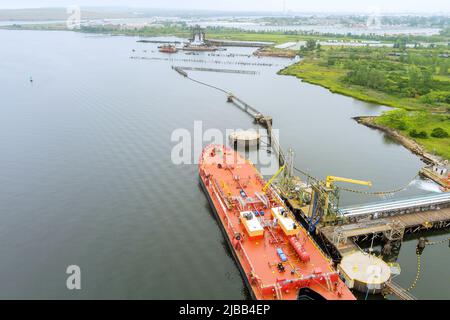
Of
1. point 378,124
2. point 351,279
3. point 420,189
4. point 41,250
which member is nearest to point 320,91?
point 378,124

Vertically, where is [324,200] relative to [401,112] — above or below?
below

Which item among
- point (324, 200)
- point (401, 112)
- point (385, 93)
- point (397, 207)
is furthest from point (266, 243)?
point (385, 93)

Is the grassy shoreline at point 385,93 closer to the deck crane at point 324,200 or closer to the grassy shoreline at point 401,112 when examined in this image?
the grassy shoreline at point 401,112

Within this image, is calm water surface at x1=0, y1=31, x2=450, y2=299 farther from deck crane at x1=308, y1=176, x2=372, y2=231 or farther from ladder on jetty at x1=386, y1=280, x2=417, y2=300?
deck crane at x1=308, y1=176, x2=372, y2=231

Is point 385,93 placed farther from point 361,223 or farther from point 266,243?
point 266,243

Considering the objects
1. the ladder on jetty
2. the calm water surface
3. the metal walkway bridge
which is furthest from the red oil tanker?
the metal walkway bridge

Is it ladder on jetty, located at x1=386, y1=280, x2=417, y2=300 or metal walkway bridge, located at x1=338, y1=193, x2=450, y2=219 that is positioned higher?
metal walkway bridge, located at x1=338, y1=193, x2=450, y2=219
